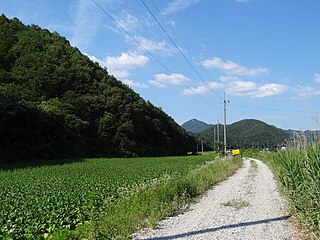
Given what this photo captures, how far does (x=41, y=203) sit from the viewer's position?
434 inches

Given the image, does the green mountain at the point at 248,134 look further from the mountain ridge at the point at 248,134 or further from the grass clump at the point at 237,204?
the grass clump at the point at 237,204

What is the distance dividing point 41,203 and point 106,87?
61859 millimetres

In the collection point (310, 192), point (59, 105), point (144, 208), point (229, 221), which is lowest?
point (229, 221)

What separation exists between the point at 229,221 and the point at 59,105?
172 ft

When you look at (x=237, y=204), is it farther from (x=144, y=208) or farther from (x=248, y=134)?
(x=248, y=134)

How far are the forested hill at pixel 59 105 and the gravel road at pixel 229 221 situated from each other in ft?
115

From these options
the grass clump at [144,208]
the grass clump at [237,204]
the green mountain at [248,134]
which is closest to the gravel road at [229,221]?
the grass clump at [237,204]

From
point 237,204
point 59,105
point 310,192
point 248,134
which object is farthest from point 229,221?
point 248,134

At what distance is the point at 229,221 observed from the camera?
957 cm

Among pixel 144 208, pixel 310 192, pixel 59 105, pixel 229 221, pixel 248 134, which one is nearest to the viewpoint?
pixel 310 192

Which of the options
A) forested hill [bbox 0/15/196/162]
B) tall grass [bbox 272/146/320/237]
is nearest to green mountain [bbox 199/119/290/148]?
forested hill [bbox 0/15/196/162]

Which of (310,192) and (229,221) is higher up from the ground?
(310,192)

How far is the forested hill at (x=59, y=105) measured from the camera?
47438 mm

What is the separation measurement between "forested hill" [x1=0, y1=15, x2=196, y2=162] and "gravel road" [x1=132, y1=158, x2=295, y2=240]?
115ft
